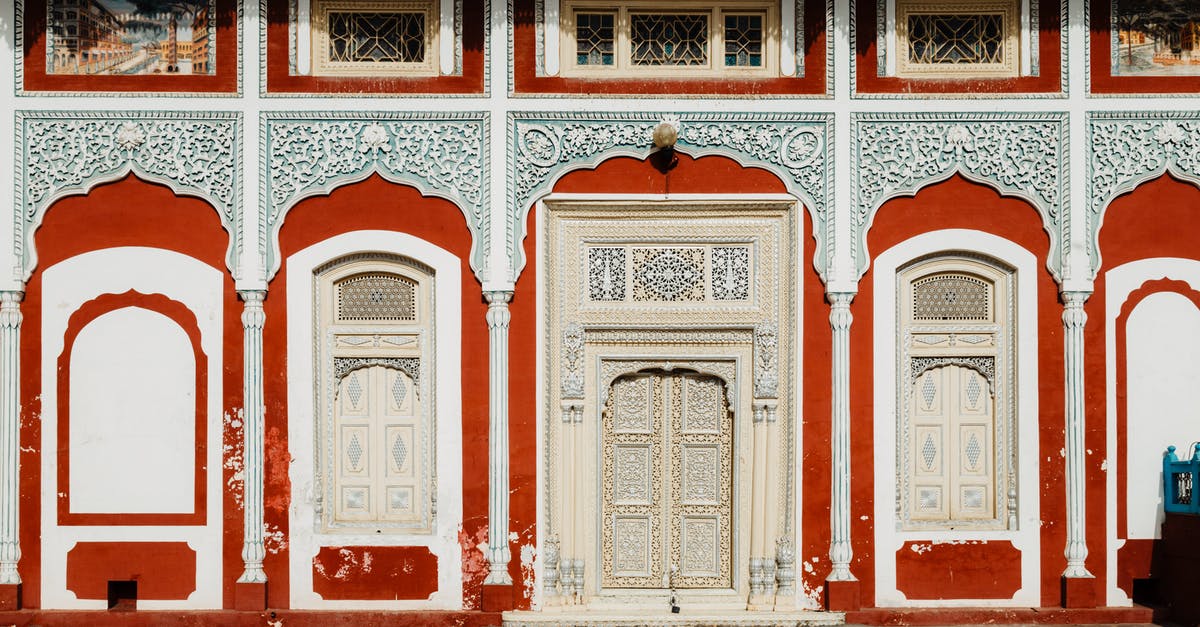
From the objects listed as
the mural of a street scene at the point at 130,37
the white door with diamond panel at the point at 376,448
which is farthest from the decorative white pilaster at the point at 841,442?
the mural of a street scene at the point at 130,37

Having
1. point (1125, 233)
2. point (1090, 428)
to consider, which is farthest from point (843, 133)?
point (1090, 428)

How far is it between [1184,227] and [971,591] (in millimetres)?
3347

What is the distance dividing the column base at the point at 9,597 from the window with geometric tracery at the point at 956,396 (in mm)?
6930

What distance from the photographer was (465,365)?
10281 mm

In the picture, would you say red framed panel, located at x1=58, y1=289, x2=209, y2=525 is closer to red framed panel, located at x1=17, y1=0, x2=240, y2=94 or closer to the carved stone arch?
red framed panel, located at x1=17, y1=0, x2=240, y2=94

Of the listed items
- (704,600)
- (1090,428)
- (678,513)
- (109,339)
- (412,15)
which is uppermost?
(412,15)

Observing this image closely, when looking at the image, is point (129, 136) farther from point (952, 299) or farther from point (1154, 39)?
point (1154, 39)

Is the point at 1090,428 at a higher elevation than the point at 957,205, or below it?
below

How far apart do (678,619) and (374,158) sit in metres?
4.31

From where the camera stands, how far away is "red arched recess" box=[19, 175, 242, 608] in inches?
402

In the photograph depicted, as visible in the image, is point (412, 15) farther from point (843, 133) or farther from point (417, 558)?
point (417, 558)

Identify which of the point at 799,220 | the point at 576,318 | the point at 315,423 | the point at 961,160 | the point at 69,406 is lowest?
the point at 315,423

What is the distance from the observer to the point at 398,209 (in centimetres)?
1027

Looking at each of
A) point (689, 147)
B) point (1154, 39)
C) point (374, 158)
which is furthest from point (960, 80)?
point (374, 158)
